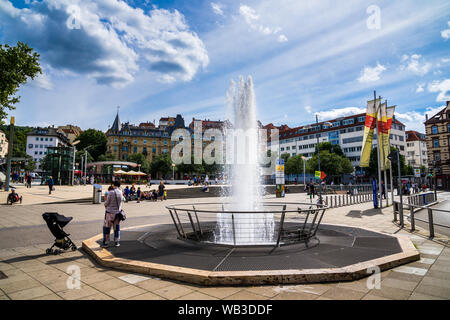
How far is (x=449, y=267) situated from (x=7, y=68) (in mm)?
24678

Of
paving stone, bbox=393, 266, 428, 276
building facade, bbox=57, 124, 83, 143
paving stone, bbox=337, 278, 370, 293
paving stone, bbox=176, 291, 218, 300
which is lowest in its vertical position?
paving stone, bbox=393, 266, 428, 276

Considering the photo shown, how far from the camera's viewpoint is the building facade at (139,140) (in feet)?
328

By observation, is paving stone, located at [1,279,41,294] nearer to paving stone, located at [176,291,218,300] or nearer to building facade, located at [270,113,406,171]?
paving stone, located at [176,291,218,300]

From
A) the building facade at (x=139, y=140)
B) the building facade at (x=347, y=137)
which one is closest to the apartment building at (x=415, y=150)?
the building facade at (x=347, y=137)

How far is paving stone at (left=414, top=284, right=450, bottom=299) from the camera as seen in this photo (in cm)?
378

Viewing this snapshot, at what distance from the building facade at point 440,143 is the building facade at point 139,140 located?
82018 mm

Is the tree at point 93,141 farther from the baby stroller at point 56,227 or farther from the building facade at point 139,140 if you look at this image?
the baby stroller at point 56,227

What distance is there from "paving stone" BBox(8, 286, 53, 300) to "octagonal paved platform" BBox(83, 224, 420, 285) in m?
1.26

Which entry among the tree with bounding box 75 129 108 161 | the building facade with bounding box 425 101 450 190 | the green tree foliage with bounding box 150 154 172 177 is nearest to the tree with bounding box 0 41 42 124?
the green tree foliage with bounding box 150 154 172 177

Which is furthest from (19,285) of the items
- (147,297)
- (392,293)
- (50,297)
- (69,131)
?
(69,131)

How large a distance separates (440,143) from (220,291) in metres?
77.1

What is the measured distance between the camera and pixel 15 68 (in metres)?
18.1

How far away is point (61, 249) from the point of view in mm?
6723
